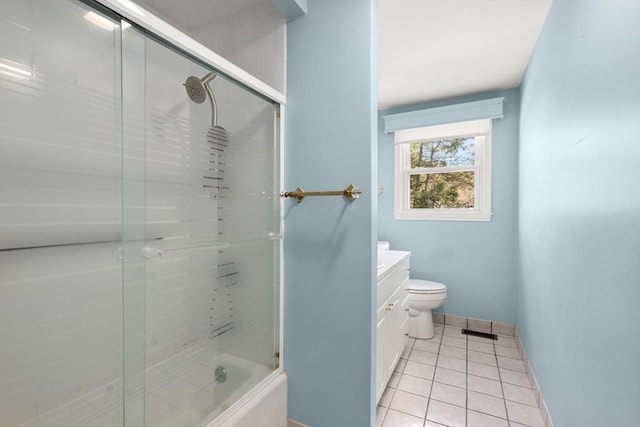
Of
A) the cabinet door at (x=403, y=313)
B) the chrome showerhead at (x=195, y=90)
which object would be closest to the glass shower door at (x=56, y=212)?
the chrome showerhead at (x=195, y=90)

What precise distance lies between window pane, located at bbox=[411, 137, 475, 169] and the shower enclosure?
7.80 ft

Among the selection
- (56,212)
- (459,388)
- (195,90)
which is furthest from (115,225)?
(459,388)

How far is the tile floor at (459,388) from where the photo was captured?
169 centimetres

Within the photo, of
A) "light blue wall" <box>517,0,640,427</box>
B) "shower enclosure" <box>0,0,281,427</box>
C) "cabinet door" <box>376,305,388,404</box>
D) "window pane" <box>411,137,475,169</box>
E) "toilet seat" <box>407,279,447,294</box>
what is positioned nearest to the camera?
"light blue wall" <box>517,0,640,427</box>

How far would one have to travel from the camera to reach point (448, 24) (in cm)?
186

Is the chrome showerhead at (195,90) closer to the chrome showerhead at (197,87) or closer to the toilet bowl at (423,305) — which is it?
the chrome showerhead at (197,87)

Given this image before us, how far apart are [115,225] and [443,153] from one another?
2.97 meters

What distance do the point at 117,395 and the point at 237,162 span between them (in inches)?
36.9

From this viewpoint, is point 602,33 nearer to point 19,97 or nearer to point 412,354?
point 19,97

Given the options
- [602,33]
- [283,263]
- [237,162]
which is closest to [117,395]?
[283,263]

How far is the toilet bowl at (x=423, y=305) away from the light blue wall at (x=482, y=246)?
393mm

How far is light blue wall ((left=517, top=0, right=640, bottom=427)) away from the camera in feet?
2.77

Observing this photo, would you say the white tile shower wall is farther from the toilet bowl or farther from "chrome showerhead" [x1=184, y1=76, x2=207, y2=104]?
the toilet bowl

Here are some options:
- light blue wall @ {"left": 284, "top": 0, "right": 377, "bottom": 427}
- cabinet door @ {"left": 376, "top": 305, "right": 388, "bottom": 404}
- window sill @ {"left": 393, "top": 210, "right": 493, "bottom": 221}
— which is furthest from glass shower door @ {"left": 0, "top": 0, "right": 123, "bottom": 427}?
window sill @ {"left": 393, "top": 210, "right": 493, "bottom": 221}
